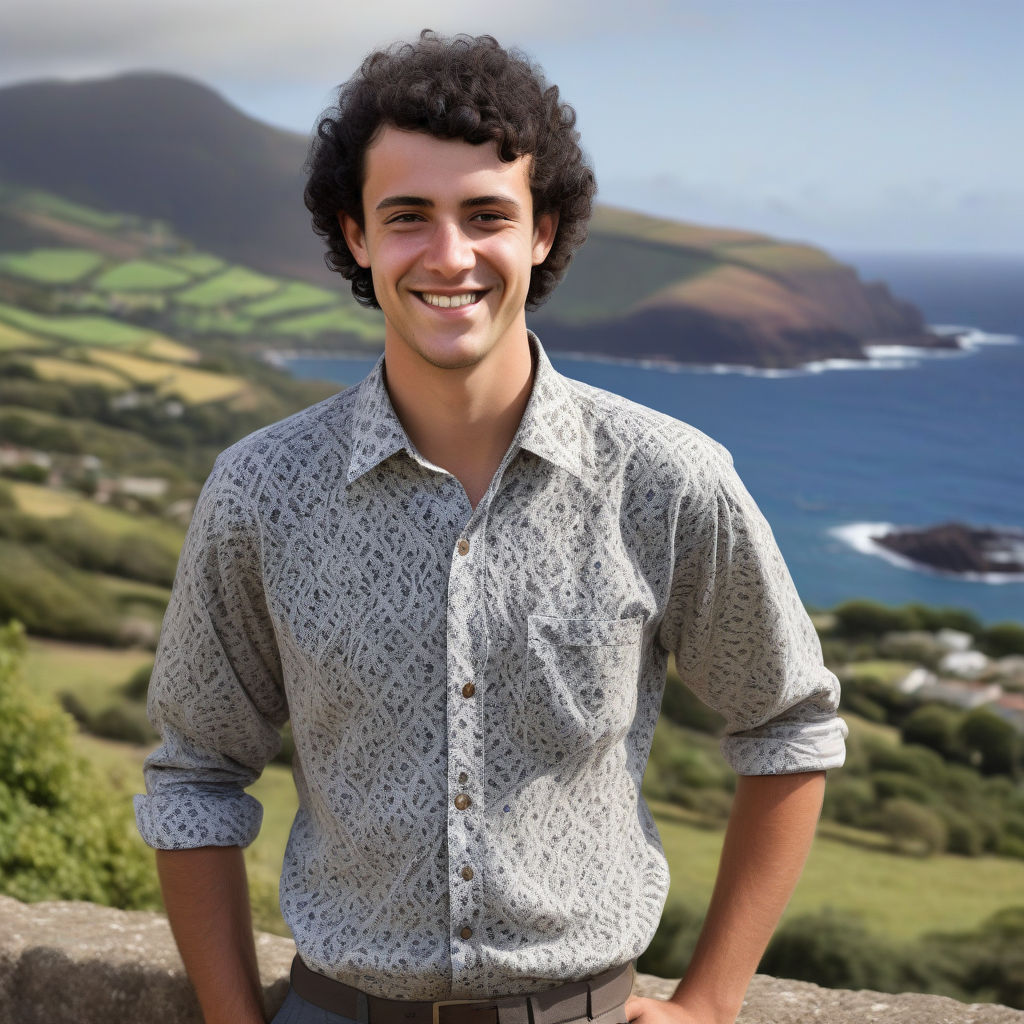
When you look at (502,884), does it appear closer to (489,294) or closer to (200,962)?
(200,962)

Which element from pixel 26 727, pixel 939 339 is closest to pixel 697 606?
pixel 26 727

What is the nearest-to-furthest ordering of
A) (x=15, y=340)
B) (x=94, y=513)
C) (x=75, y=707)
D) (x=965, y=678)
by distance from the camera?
1. (x=965, y=678)
2. (x=75, y=707)
3. (x=94, y=513)
4. (x=15, y=340)

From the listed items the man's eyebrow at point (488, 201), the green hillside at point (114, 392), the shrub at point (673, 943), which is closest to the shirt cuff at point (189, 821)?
the man's eyebrow at point (488, 201)

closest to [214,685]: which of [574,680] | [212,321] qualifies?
[574,680]

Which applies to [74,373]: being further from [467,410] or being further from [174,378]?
[467,410]

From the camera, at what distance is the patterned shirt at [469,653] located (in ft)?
5.03

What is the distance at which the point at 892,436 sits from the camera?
7348 mm

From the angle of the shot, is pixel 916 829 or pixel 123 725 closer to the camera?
pixel 916 829

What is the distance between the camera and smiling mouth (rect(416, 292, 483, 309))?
5.06 feet

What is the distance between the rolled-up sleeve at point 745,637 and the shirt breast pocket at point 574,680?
0.35ft

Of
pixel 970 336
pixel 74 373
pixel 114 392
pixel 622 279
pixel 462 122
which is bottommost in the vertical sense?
pixel 114 392

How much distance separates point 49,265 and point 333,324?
2211mm

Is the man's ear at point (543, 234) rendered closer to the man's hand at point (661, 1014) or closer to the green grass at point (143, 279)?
the man's hand at point (661, 1014)

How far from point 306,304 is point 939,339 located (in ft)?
13.4
